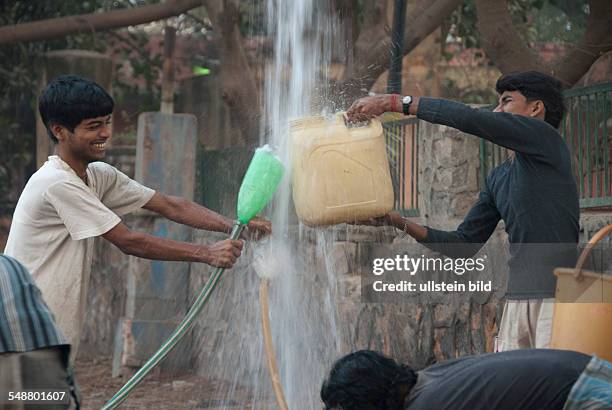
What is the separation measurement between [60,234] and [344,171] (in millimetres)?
1111

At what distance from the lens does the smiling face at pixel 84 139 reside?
13.4ft

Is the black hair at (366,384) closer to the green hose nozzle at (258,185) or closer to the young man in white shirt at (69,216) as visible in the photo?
the young man in white shirt at (69,216)

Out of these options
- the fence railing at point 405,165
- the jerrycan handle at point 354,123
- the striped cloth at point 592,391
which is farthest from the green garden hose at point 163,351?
the fence railing at point 405,165

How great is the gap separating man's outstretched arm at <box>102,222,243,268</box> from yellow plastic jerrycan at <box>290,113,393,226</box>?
1.22 feet

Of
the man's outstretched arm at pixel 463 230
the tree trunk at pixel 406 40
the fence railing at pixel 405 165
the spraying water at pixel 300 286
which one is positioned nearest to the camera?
the man's outstretched arm at pixel 463 230

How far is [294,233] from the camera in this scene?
7.19 meters

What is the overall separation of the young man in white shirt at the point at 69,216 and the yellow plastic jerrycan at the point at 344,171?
43 cm

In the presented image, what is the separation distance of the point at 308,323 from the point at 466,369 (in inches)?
→ 163

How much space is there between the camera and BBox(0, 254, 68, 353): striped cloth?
2.62 m

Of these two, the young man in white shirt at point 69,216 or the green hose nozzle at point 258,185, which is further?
the green hose nozzle at point 258,185

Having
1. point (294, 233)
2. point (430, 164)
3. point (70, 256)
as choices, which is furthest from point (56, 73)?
point (70, 256)

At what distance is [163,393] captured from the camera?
810 centimetres

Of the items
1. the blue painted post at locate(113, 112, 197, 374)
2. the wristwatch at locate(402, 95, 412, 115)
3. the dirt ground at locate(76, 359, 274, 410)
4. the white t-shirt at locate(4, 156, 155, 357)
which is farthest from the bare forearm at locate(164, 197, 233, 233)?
the blue painted post at locate(113, 112, 197, 374)

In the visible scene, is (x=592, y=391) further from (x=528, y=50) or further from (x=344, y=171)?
(x=528, y=50)
